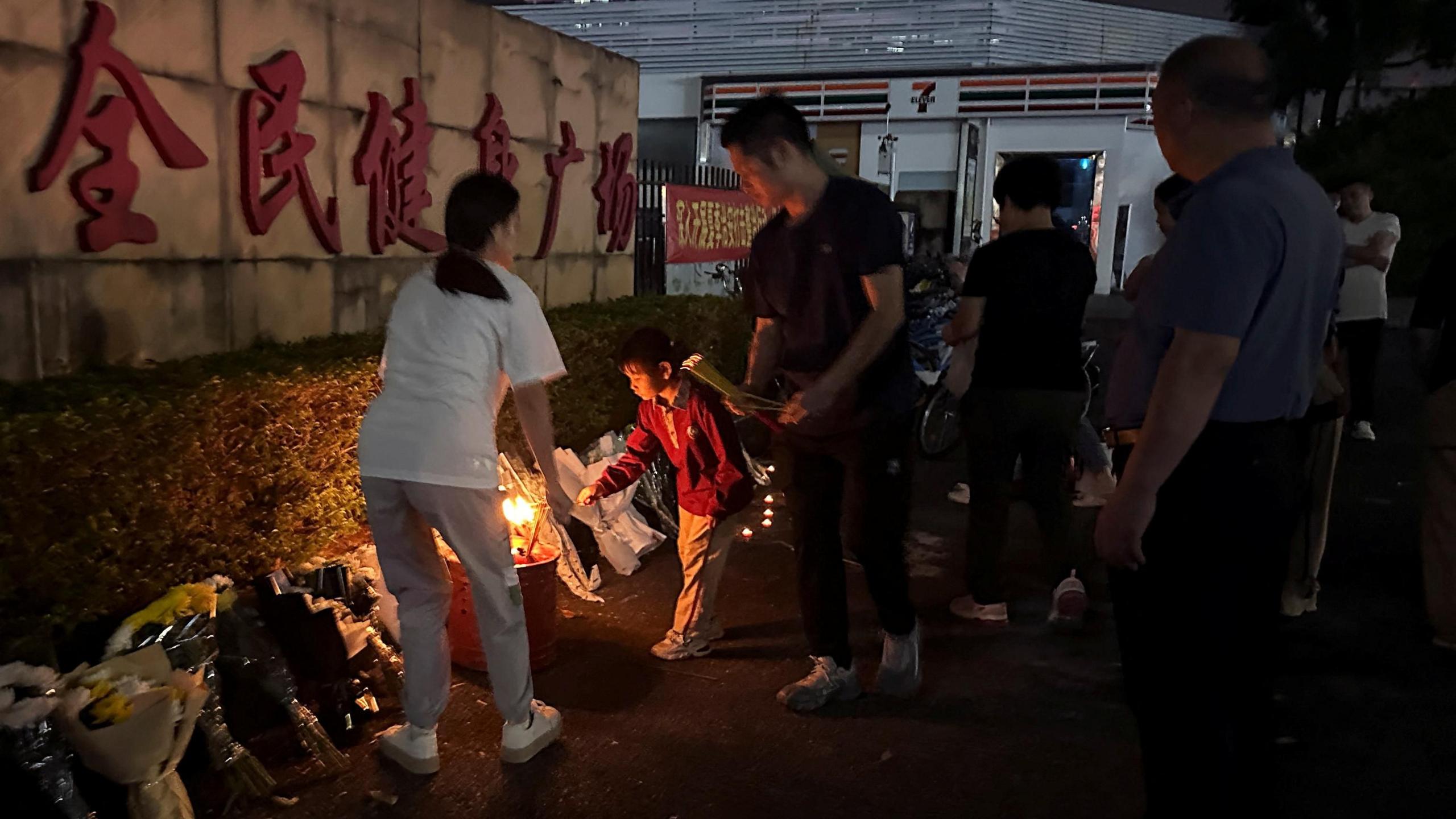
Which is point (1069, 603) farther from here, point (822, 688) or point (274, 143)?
point (274, 143)

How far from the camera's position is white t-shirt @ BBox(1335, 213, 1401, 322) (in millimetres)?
7180

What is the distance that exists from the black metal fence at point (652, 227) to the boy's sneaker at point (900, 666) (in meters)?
5.41

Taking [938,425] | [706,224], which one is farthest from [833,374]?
[706,224]

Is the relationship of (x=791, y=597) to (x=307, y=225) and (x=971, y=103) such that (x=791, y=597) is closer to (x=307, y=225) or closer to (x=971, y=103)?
(x=307, y=225)

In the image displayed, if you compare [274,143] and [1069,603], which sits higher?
[274,143]

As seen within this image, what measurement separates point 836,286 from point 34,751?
105 inches

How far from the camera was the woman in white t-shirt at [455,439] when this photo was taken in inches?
117

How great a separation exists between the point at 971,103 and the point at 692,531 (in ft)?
54.5

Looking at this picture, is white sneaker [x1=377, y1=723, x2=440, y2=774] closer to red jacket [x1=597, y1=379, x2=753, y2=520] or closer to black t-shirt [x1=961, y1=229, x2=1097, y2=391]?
red jacket [x1=597, y1=379, x2=753, y2=520]

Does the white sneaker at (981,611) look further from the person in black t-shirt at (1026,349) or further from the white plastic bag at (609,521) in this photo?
the white plastic bag at (609,521)

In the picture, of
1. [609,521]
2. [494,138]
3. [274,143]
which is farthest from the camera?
[494,138]

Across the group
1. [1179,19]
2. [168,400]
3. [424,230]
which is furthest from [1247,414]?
[1179,19]

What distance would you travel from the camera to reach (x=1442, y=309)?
4.29m

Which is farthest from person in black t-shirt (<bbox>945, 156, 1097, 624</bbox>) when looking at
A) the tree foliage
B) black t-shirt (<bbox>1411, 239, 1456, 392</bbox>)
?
the tree foliage
